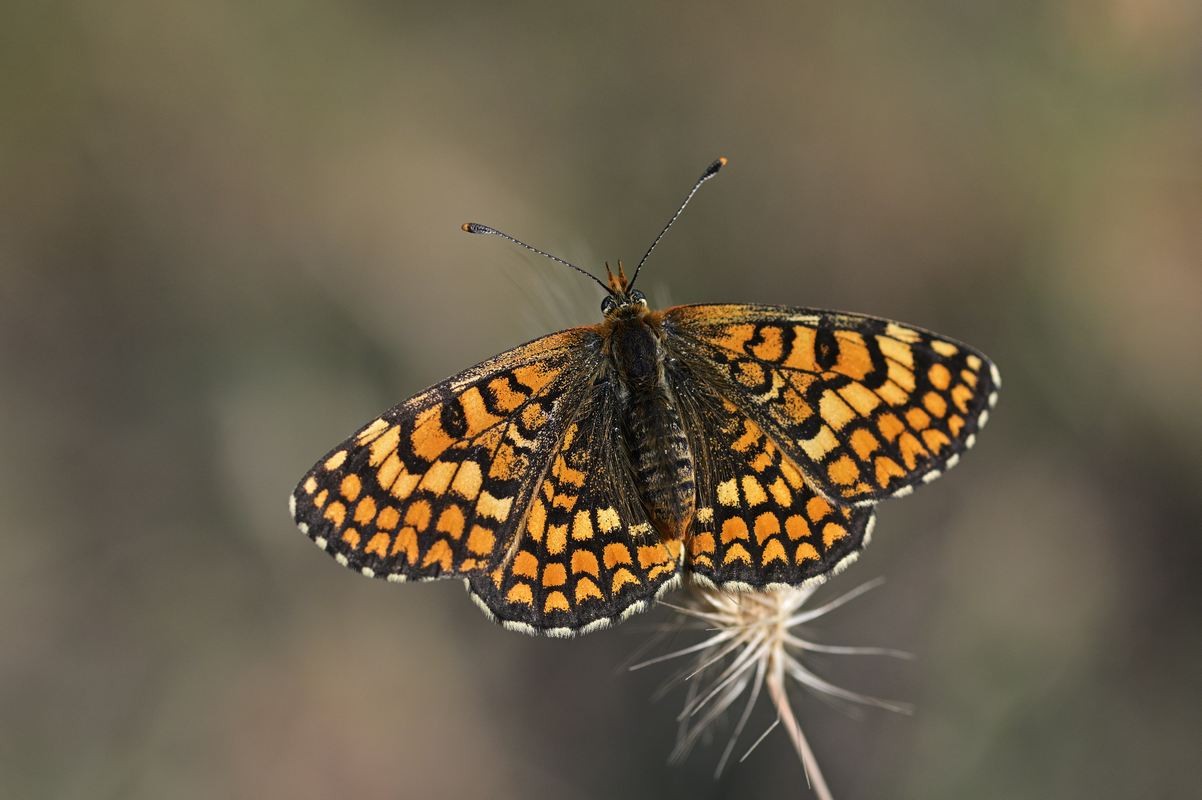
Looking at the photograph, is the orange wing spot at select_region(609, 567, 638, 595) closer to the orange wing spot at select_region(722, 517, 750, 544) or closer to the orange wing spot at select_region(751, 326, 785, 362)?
the orange wing spot at select_region(722, 517, 750, 544)

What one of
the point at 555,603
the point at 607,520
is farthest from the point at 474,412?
the point at 555,603

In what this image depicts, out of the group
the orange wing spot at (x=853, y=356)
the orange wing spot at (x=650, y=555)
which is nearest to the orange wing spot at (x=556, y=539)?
the orange wing spot at (x=650, y=555)

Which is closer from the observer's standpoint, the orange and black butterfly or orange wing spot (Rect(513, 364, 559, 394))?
the orange and black butterfly

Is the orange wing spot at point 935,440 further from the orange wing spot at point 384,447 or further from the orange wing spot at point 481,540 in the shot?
the orange wing spot at point 384,447

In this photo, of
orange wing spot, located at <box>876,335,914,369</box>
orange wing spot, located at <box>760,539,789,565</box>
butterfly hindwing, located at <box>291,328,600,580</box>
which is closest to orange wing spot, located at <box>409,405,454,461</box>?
butterfly hindwing, located at <box>291,328,600,580</box>

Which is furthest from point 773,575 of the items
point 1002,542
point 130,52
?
point 130,52

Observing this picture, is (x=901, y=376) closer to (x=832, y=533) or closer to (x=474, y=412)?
(x=832, y=533)

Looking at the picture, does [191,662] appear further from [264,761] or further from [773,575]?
[773,575]
